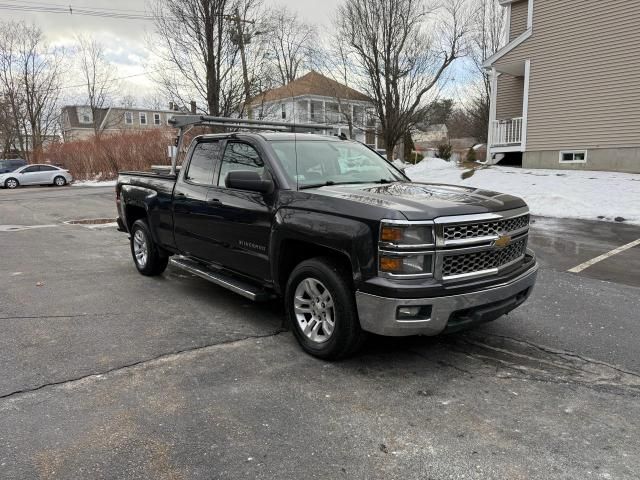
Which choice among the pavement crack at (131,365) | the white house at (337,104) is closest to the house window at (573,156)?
the white house at (337,104)

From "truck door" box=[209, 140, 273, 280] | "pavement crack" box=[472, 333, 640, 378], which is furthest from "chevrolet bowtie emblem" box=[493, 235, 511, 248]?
"truck door" box=[209, 140, 273, 280]

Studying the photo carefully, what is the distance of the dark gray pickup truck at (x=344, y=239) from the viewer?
11.3 feet

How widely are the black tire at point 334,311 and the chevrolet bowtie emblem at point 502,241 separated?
113 centimetres

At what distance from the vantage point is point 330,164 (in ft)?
16.0

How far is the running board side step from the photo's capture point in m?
4.60

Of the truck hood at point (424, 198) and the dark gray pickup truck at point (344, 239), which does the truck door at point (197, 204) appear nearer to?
the dark gray pickup truck at point (344, 239)

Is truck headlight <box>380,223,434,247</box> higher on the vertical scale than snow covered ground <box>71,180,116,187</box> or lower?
higher

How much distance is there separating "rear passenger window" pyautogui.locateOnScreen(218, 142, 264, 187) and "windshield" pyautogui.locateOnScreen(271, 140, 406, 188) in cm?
22

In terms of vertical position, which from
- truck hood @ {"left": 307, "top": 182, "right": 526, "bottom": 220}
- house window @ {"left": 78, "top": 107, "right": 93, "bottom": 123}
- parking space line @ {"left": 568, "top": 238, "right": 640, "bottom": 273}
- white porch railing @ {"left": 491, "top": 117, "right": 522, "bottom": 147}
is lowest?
parking space line @ {"left": 568, "top": 238, "right": 640, "bottom": 273}

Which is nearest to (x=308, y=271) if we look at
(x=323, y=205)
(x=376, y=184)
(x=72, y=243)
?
(x=323, y=205)

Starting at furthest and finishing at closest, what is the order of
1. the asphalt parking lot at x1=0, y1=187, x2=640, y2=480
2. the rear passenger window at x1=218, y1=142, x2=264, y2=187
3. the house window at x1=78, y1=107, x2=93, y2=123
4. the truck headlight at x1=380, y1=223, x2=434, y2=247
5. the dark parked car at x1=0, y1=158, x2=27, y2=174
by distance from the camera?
the house window at x1=78, y1=107, x2=93, y2=123
the dark parked car at x1=0, y1=158, x2=27, y2=174
the rear passenger window at x1=218, y1=142, x2=264, y2=187
the truck headlight at x1=380, y1=223, x2=434, y2=247
the asphalt parking lot at x1=0, y1=187, x2=640, y2=480

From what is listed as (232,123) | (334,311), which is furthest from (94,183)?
(334,311)

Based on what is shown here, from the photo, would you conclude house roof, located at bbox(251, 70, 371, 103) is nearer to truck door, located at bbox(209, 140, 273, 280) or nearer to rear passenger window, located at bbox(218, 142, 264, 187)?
rear passenger window, located at bbox(218, 142, 264, 187)

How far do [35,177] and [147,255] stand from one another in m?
27.1
